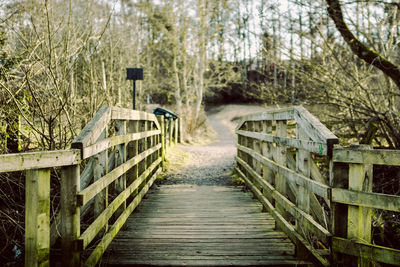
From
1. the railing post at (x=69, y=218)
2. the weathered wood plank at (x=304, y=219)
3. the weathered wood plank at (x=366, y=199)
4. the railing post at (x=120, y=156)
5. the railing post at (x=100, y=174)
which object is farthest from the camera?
the railing post at (x=120, y=156)

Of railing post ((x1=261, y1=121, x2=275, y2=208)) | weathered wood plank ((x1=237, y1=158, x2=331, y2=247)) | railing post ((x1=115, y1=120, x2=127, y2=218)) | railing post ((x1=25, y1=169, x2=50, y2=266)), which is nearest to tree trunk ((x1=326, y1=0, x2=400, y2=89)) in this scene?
railing post ((x1=261, y1=121, x2=275, y2=208))

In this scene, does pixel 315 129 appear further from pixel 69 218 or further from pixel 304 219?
pixel 69 218

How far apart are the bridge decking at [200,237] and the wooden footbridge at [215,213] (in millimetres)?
11

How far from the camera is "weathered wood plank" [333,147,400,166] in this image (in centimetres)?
232

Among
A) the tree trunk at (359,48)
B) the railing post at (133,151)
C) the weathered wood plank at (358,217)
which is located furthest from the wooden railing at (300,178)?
the tree trunk at (359,48)

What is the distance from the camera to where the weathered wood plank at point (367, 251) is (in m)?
2.31

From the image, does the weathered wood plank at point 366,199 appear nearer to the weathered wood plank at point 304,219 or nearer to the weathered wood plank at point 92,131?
the weathered wood plank at point 304,219

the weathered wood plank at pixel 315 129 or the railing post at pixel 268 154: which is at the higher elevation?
the weathered wood plank at pixel 315 129

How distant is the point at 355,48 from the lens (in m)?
5.98

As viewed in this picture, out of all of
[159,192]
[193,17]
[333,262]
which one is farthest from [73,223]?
[193,17]

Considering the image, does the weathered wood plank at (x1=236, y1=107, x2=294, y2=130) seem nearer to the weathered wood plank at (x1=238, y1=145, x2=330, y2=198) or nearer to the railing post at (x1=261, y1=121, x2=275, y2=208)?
the railing post at (x1=261, y1=121, x2=275, y2=208)

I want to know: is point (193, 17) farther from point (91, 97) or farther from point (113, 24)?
point (91, 97)

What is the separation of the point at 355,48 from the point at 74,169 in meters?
5.39

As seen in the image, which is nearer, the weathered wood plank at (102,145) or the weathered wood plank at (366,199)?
the weathered wood plank at (366,199)
